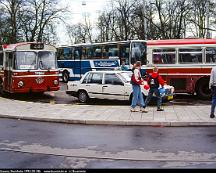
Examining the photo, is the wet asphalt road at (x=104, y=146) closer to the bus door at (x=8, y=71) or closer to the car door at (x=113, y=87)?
the car door at (x=113, y=87)

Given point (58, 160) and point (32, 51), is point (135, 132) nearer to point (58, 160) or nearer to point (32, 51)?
point (58, 160)

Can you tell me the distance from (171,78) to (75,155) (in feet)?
42.9

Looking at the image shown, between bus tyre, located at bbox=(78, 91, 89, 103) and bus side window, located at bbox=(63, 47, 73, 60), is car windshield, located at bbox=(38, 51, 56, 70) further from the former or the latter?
bus side window, located at bbox=(63, 47, 73, 60)

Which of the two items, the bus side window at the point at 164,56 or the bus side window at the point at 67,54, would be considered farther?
the bus side window at the point at 67,54

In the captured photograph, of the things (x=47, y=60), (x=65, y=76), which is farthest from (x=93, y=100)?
(x=65, y=76)

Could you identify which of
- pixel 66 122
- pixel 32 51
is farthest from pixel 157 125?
pixel 32 51

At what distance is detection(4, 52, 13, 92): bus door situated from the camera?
20.7 meters

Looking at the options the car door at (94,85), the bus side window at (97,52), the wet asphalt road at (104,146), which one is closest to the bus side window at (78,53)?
the bus side window at (97,52)

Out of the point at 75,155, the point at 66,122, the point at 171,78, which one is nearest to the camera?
the point at 75,155

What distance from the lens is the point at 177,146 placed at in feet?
30.1

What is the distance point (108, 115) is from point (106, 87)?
4.16 meters

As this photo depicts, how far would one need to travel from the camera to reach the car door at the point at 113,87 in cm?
1731

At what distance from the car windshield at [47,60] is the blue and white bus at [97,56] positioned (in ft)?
17.3

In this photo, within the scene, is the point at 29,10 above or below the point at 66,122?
A: above
